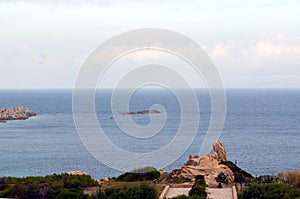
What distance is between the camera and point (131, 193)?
18.7 m

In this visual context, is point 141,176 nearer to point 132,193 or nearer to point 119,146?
point 132,193

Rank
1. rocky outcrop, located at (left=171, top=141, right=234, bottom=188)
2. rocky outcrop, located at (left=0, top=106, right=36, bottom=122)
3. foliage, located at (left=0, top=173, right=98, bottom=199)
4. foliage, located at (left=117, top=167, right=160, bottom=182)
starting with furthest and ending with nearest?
rocky outcrop, located at (left=0, top=106, right=36, bottom=122) < foliage, located at (left=117, top=167, right=160, bottom=182) < rocky outcrop, located at (left=171, top=141, right=234, bottom=188) < foliage, located at (left=0, top=173, right=98, bottom=199)

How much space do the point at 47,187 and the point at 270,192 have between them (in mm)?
9088

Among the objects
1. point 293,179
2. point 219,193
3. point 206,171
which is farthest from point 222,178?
point 293,179

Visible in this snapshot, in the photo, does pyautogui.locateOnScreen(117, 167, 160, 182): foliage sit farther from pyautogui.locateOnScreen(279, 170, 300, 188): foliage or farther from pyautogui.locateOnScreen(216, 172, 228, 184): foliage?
pyautogui.locateOnScreen(279, 170, 300, 188): foliage

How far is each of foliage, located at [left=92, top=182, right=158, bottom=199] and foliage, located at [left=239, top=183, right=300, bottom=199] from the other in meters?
3.71

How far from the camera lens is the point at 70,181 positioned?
73.1 ft

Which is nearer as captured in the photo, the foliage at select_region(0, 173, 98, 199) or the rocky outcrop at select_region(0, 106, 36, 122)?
the foliage at select_region(0, 173, 98, 199)

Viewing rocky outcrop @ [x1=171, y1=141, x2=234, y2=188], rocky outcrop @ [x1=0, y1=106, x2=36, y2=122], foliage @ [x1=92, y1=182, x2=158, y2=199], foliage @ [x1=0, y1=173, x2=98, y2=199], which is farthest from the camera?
rocky outcrop @ [x1=0, y1=106, x2=36, y2=122]

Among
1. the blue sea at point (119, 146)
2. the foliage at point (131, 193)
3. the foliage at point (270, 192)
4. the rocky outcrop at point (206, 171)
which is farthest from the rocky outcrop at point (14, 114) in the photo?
the foliage at point (270, 192)

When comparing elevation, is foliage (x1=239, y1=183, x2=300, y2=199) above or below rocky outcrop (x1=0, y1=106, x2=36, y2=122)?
below

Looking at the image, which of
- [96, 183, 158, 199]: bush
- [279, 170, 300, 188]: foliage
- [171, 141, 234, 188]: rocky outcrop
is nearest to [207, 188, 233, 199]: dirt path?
[171, 141, 234, 188]: rocky outcrop

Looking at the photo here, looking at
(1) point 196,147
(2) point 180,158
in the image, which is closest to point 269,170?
(2) point 180,158

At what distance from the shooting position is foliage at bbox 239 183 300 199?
60.3 ft
